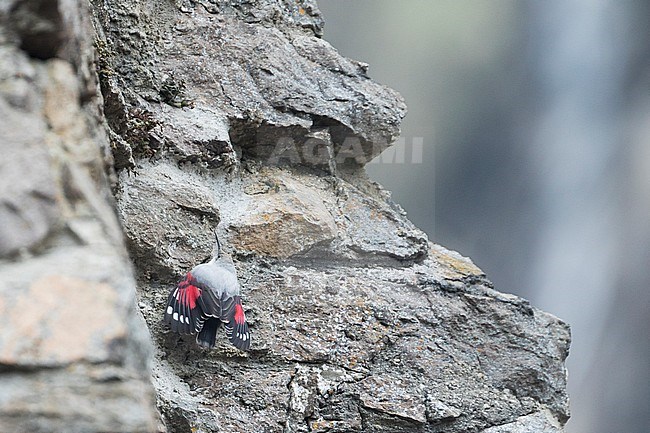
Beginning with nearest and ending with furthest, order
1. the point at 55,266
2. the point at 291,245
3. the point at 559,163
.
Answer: the point at 55,266, the point at 291,245, the point at 559,163

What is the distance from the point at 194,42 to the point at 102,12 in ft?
0.88

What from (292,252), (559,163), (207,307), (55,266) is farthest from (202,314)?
(559,163)

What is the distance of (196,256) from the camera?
1300mm

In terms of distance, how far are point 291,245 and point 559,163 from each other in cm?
211

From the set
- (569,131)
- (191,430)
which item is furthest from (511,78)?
(191,430)

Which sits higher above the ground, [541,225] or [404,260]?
[541,225]

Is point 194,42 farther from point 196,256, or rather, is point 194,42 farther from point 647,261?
point 647,261

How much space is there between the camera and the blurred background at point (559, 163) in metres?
2.75

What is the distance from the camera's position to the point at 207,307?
47.1 inches

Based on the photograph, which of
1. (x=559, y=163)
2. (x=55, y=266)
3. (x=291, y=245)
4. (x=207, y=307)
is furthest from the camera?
(x=559, y=163)

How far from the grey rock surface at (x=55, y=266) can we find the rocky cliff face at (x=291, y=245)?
220 mm

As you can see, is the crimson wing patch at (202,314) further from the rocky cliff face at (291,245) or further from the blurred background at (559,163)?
the blurred background at (559,163)

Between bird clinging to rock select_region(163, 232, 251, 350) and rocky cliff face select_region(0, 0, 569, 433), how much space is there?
1.8 inches

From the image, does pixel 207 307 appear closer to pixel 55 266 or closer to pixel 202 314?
pixel 202 314
